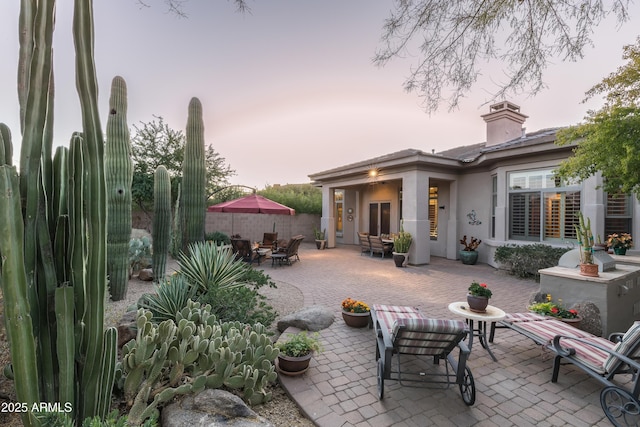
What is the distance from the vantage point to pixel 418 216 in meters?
10.2

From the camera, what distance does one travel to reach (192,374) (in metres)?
2.65

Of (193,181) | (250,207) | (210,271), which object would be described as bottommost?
(210,271)

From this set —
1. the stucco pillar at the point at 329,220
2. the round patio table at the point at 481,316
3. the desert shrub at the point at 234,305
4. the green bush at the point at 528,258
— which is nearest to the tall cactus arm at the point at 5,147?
the desert shrub at the point at 234,305

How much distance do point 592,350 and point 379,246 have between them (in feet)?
28.7

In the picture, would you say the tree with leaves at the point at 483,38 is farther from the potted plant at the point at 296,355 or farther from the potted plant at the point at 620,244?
the potted plant at the point at 620,244

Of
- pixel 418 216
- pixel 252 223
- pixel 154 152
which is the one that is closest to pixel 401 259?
pixel 418 216

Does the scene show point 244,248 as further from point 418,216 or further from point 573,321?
point 573,321

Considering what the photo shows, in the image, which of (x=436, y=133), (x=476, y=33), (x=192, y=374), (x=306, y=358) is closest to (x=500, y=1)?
(x=476, y=33)

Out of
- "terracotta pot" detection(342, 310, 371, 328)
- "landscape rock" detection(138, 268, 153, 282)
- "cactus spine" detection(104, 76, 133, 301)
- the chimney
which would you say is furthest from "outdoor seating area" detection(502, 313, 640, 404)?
the chimney

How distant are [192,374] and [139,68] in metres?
4.78

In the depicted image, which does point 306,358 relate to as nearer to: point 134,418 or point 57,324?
point 134,418

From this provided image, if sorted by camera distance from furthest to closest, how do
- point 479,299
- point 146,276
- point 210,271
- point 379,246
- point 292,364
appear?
1. point 379,246
2. point 146,276
3. point 210,271
4. point 479,299
5. point 292,364

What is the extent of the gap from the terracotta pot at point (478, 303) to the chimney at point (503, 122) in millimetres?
9214

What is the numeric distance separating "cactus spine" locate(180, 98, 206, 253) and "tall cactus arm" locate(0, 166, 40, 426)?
15.6 feet
